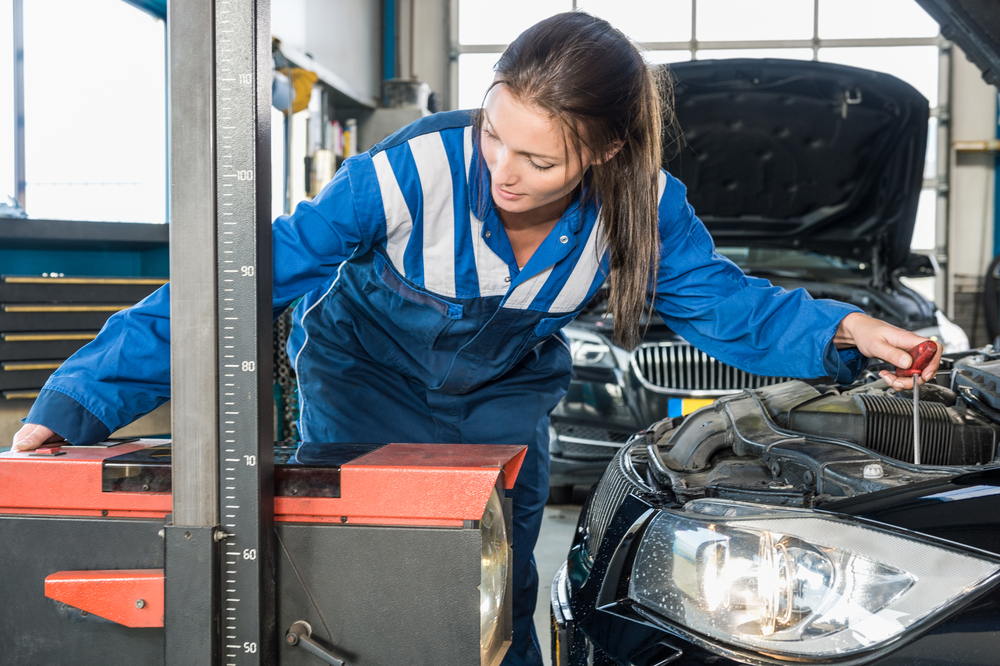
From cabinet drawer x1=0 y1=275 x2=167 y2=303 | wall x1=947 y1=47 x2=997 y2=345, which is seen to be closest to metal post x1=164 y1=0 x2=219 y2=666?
cabinet drawer x1=0 y1=275 x2=167 y2=303

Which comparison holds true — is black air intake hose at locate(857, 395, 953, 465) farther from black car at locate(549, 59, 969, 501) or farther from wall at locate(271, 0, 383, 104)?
wall at locate(271, 0, 383, 104)

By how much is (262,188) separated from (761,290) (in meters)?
0.82

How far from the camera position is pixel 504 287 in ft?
4.12

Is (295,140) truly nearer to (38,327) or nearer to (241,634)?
(38,327)

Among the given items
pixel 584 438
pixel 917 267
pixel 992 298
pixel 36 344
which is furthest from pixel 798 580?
pixel 992 298

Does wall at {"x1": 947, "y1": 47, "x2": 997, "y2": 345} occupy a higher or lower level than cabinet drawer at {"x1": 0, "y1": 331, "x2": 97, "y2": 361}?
higher

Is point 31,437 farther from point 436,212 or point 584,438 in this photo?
point 584,438

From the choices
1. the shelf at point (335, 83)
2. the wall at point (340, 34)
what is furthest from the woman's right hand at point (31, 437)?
the wall at point (340, 34)

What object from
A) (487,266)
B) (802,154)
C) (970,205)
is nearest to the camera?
(487,266)

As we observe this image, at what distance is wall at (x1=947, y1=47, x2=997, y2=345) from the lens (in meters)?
7.07

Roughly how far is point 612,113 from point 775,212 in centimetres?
253

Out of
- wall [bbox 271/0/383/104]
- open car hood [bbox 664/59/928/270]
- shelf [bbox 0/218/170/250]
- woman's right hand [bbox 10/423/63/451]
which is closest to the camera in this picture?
woman's right hand [bbox 10/423/63/451]

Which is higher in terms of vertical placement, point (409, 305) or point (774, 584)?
point (409, 305)

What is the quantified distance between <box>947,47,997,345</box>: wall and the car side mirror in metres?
4.28
